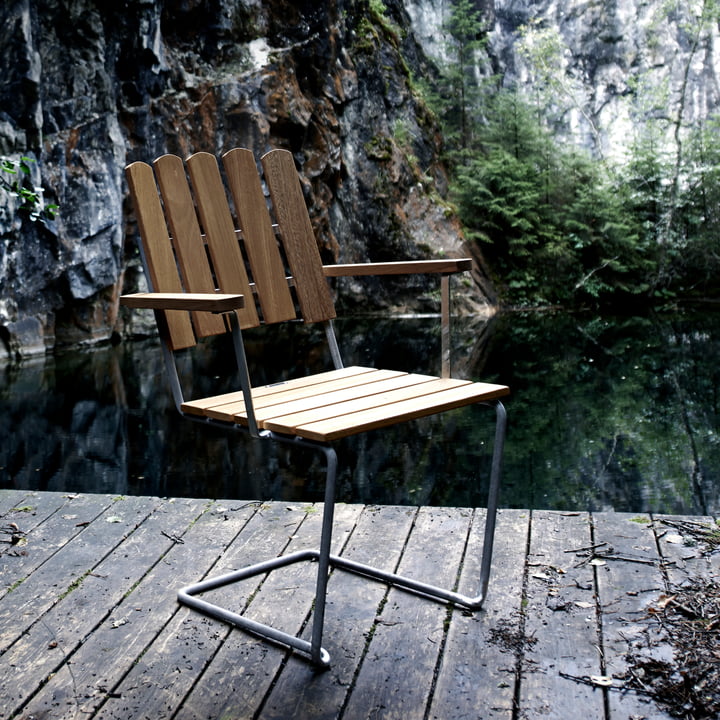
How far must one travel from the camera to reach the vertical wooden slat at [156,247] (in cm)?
177

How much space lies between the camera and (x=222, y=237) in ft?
6.45

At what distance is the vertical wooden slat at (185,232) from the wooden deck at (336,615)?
2.05 ft

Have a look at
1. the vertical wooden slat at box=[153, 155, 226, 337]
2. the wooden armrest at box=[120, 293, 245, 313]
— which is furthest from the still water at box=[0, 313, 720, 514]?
the wooden armrest at box=[120, 293, 245, 313]

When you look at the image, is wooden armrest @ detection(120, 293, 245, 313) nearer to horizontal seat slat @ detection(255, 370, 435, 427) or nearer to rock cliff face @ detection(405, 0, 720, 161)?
horizontal seat slat @ detection(255, 370, 435, 427)

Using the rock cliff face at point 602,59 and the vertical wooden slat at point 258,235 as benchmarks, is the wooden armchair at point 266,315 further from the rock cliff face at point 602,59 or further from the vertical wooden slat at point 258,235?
the rock cliff face at point 602,59

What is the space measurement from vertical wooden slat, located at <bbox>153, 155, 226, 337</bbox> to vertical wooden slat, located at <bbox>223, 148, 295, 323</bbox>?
0.46ft

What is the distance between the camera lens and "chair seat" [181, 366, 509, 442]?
4.82 feet

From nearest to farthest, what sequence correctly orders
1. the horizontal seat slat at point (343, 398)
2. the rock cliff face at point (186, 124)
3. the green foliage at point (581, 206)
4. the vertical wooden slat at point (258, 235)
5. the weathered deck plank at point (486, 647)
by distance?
the weathered deck plank at point (486, 647), the horizontal seat slat at point (343, 398), the vertical wooden slat at point (258, 235), the rock cliff face at point (186, 124), the green foliage at point (581, 206)

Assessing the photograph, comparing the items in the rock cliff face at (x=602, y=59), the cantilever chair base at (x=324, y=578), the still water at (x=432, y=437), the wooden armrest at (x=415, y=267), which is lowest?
the still water at (x=432, y=437)

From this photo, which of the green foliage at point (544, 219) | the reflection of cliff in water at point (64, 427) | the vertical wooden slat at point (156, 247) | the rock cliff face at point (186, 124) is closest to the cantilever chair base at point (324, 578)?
the vertical wooden slat at point (156, 247)

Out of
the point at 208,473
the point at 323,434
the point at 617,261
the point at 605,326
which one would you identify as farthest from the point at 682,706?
the point at 617,261

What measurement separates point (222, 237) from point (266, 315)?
23cm

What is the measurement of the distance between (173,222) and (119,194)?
7407 millimetres

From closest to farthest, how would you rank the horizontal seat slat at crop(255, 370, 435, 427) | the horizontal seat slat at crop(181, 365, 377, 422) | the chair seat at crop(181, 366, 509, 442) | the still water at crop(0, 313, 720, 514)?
the chair seat at crop(181, 366, 509, 442), the horizontal seat slat at crop(255, 370, 435, 427), the horizontal seat slat at crop(181, 365, 377, 422), the still water at crop(0, 313, 720, 514)
